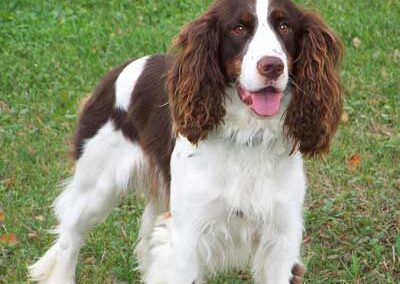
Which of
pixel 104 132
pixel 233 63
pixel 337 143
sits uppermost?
pixel 233 63

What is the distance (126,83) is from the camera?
17.2ft

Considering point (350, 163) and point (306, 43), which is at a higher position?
point (306, 43)

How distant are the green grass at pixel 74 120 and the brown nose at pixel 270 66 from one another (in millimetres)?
1739

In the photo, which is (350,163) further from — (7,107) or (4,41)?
(4,41)

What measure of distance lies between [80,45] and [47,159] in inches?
91.7

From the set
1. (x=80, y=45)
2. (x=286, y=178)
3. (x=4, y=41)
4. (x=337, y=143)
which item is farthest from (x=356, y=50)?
(x=286, y=178)

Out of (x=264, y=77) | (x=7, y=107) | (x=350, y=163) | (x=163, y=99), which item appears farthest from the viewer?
(x=7, y=107)

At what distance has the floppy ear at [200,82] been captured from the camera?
4.26 m

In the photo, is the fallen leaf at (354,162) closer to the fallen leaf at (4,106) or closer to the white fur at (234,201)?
the white fur at (234,201)

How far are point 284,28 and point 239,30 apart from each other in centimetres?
20

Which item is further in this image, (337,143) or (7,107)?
(7,107)

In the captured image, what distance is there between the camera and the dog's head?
13.5 ft

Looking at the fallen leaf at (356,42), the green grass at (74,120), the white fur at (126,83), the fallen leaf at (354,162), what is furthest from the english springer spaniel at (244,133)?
the fallen leaf at (356,42)

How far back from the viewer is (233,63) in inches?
165
